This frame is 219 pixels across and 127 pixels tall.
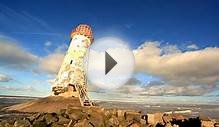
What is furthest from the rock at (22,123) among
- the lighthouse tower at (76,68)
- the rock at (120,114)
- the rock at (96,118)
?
the lighthouse tower at (76,68)

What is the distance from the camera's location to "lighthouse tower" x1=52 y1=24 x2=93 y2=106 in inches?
1195

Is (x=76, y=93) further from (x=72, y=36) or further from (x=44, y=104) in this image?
(x=72, y=36)

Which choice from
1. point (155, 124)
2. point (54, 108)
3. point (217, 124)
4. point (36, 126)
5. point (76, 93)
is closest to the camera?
point (217, 124)

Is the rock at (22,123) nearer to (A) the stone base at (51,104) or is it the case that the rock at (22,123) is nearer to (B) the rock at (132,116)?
(B) the rock at (132,116)

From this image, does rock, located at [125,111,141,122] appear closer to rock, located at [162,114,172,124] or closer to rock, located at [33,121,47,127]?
rock, located at [162,114,172,124]

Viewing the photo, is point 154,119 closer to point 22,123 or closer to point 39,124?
point 39,124

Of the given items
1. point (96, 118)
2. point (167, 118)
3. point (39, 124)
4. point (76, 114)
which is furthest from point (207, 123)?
point (39, 124)

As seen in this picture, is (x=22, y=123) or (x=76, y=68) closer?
(x=22, y=123)

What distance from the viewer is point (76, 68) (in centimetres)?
3081

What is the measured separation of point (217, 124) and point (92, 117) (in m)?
7.51

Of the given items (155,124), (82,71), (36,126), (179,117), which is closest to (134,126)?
(155,124)

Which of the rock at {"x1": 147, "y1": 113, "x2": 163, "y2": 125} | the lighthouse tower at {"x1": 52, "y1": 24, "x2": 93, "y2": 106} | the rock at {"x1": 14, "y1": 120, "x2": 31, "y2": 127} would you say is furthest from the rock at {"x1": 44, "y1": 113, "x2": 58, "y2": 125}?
the lighthouse tower at {"x1": 52, "y1": 24, "x2": 93, "y2": 106}

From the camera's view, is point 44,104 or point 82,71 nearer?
point 44,104

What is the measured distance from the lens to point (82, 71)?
31266mm
